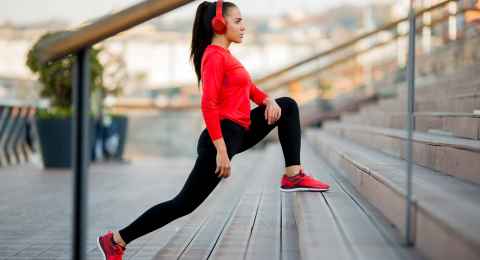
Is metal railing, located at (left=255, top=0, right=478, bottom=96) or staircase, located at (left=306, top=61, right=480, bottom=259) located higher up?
metal railing, located at (left=255, top=0, right=478, bottom=96)

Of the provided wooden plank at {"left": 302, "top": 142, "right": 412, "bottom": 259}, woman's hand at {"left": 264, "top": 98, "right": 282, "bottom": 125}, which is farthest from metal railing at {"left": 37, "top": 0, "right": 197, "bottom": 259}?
woman's hand at {"left": 264, "top": 98, "right": 282, "bottom": 125}

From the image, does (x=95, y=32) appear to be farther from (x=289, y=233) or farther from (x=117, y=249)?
(x=289, y=233)

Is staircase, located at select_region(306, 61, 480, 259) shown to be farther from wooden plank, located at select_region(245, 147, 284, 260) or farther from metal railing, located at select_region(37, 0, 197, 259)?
metal railing, located at select_region(37, 0, 197, 259)

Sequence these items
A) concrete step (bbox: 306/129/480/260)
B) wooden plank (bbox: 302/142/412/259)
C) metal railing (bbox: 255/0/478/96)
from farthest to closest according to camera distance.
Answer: metal railing (bbox: 255/0/478/96)
wooden plank (bbox: 302/142/412/259)
concrete step (bbox: 306/129/480/260)

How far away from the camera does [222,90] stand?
259 centimetres

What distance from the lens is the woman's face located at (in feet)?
8.55

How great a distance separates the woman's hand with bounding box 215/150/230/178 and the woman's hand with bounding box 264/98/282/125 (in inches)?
19.7

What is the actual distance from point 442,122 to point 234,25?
1666mm

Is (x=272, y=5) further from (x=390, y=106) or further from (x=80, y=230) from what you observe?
(x=80, y=230)

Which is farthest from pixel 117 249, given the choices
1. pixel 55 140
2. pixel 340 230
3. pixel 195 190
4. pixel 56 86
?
pixel 56 86

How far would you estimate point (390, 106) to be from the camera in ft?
19.0

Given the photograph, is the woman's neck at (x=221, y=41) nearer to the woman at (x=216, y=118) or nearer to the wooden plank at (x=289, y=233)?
the woman at (x=216, y=118)

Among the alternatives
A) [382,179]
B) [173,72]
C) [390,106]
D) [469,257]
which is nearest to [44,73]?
[390,106]

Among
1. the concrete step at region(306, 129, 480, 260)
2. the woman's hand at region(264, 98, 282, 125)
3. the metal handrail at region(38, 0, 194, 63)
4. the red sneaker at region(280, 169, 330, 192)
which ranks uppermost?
the metal handrail at region(38, 0, 194, 63)
